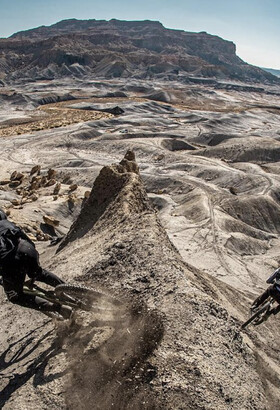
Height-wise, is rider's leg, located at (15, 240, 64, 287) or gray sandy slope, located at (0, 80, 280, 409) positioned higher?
rider's leg, located at (15, 240, 64, 287)

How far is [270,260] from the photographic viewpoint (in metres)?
21.6

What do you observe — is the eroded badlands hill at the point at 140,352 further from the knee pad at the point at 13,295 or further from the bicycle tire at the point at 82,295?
the knee pad at the point at 13,295

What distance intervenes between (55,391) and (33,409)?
14.9 inches

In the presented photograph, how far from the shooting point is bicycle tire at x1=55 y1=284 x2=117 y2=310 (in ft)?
22.4

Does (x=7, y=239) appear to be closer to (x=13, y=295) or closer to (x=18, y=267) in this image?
(x=18, y=267)

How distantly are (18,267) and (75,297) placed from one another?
1291mm

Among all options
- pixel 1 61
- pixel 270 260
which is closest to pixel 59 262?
pixel 270 260

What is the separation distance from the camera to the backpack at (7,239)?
601 cm

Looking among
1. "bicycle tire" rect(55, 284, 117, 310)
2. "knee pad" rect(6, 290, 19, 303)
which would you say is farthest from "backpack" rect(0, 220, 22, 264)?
"bicycle tire" rect(55, 284, 117, 310)

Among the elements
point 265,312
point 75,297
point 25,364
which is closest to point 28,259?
point 75,297

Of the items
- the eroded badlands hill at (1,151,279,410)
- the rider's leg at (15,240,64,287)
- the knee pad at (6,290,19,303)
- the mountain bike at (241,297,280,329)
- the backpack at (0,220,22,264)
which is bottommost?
the mountain bike at (241,297,280,329)

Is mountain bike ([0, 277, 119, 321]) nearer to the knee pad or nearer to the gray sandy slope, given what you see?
the gray sandy slope

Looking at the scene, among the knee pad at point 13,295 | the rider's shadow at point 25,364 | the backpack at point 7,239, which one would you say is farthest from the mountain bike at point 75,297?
the backpack at point 7,239

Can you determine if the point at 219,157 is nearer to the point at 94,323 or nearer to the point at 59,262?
the point at 59,262
